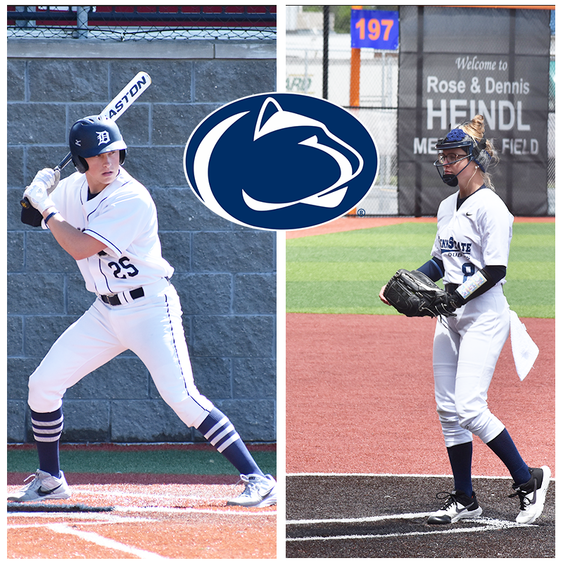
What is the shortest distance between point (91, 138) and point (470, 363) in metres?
1.76

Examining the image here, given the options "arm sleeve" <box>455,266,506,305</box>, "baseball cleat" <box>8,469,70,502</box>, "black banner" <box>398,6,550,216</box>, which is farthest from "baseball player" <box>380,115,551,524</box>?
"black banner" <box>398,6,550,216</box>

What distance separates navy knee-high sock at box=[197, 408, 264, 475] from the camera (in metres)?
3.40

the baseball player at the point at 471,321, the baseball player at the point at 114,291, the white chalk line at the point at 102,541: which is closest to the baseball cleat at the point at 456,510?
the baseball player at the point at 471,321

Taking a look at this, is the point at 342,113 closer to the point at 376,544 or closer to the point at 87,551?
the point at 376,544

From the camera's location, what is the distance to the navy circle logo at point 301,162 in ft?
10.2

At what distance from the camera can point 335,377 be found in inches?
262

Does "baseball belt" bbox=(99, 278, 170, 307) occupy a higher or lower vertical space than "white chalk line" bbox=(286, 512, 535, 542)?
higher

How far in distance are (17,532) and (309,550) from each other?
3.56 ft

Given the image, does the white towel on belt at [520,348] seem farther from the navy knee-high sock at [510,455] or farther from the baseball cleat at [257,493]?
the baseball cleat at [257,493]

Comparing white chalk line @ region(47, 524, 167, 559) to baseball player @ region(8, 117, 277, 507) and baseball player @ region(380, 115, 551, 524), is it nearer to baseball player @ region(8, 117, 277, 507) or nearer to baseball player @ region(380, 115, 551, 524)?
baseball player @ region(8, 117, 277, 507)

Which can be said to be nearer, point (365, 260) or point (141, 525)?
point (141, 525)

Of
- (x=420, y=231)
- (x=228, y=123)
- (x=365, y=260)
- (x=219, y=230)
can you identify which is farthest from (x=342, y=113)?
(x=420, y=231)

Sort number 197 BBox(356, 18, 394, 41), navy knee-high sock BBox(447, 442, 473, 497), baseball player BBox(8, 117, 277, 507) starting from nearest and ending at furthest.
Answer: baseball player BBox(8, 117, 277, 507) → navy knee-high sock BBox(447, 442, 473, 497) → number 197 BBox(356, 18, 394, 41)

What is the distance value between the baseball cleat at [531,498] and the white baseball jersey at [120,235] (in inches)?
68.1
